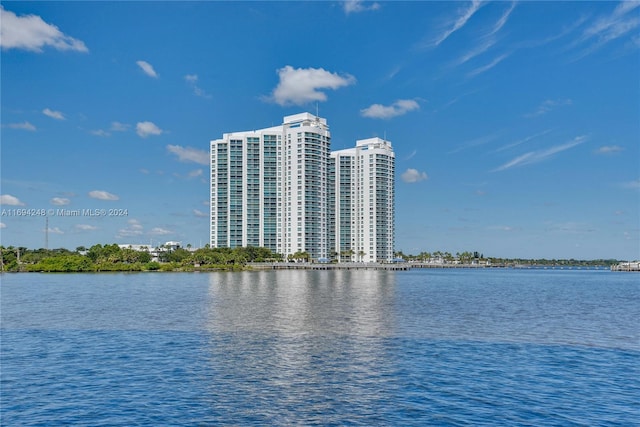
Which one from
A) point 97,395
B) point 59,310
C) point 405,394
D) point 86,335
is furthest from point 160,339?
point 59,310

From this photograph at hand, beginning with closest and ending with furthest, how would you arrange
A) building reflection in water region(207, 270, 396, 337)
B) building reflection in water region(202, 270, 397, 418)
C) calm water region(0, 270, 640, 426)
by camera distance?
1. calm water region(0, 270, 640, 426)
2. building reflection in water region(202, 270, 397, 418)
3. building reflection in water region(207, 270, 396, 337)

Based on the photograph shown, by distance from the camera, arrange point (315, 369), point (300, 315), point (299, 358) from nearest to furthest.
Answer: point (315, 369), point (299, 358), point (300, 315)

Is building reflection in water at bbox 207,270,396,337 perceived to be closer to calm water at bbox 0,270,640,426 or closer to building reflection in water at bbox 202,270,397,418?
building reflection in water at bbox 202,270,397,418

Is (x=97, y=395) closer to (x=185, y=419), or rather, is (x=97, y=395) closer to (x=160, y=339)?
(x=185, y=419)

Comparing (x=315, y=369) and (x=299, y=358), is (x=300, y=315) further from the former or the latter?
(x=315, y=369)

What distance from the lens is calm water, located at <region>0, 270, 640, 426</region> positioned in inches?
1072

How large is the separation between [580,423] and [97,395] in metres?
26.0

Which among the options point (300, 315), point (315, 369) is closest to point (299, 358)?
point (315, 369)

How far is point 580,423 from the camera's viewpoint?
85.4 feet

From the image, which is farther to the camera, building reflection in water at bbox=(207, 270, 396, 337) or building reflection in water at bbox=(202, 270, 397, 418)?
building reflection in water at bbox=(207, 270, 396, 337)

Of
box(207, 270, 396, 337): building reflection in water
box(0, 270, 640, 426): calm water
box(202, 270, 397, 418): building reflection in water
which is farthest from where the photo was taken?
box(207, 270, 396, 337): building reflection in water

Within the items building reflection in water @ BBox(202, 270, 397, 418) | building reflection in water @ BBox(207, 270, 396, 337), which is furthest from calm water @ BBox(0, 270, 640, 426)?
building reflection in water @ BBox(207, 270, 396, 337)

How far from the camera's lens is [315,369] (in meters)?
36.3

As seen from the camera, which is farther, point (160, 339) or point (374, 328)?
point (374, 328)
